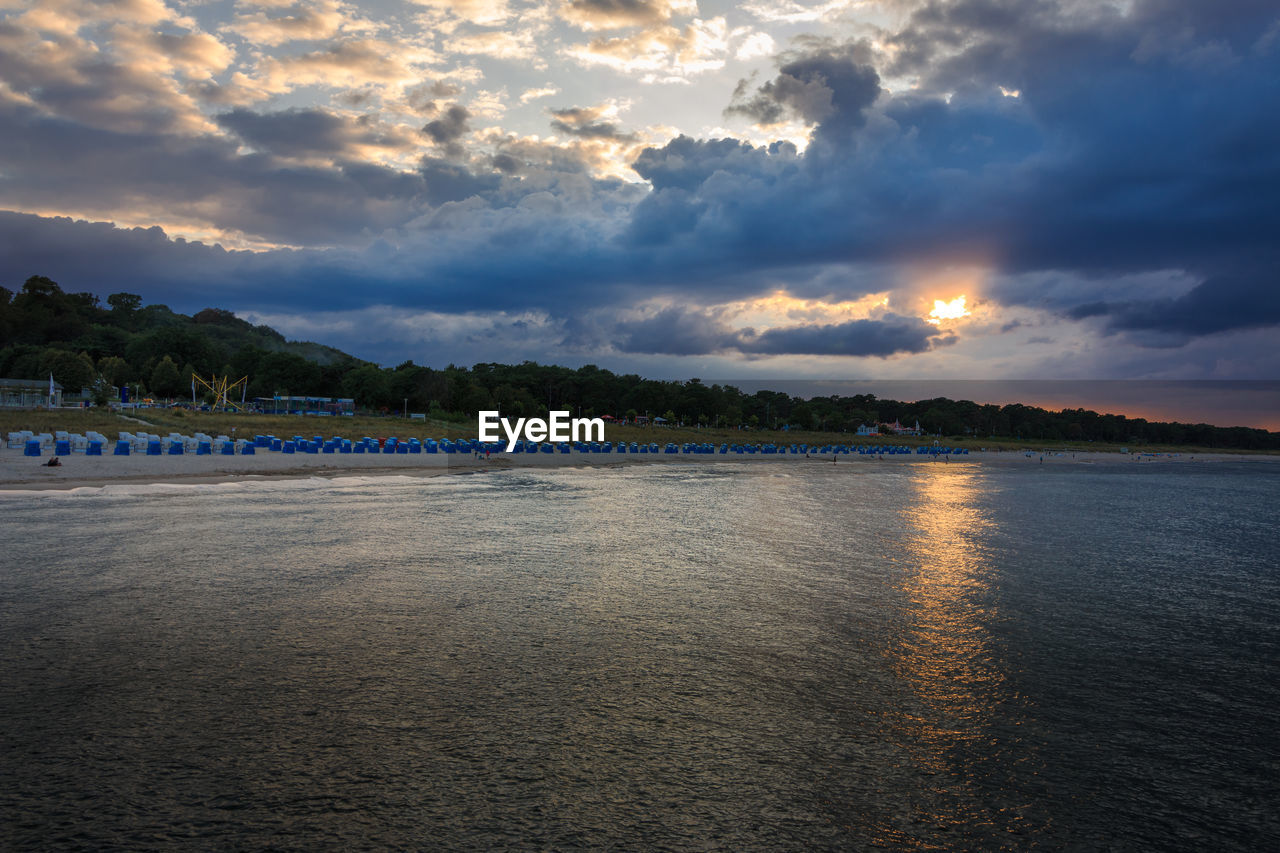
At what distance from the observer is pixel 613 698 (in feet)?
27.9

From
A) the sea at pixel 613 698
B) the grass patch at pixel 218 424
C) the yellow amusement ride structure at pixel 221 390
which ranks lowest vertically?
the sea at pixel 613 698

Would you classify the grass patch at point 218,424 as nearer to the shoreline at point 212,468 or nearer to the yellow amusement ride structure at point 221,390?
the shoreline at point 212,468

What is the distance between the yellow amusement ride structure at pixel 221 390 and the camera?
130 metres

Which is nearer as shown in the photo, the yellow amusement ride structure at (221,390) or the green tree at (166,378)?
the yellow amusement ride structure at (221,390)

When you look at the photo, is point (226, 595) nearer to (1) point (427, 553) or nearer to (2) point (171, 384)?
(1) point (427, 553)

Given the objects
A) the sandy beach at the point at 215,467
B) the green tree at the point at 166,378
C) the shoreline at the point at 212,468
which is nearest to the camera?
the shoreline at the point at 212,468

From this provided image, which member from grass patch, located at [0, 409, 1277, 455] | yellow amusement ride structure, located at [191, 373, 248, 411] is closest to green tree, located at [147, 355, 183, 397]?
yellow amusement ride structure, located at [191, 373, 248, 411]

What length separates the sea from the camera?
18.9 feet

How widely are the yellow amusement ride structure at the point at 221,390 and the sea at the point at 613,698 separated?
4971 inches
